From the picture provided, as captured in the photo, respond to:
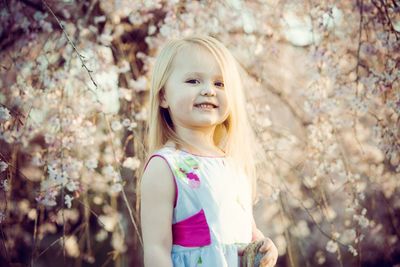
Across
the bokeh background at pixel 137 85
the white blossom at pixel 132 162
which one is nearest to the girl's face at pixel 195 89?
the bokeh background at pixel 137 85

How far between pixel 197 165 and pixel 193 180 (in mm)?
52

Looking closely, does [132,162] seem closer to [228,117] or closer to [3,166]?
[3,166]

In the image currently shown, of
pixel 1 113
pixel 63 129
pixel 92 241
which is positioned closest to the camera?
pixel 1 113

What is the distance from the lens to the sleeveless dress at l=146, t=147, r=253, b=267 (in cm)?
138

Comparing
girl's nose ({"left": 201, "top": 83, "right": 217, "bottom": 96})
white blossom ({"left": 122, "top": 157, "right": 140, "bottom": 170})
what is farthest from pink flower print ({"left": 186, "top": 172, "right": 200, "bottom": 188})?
white blossom ({"left": 122, "top": 157, "right": 140, "bottom": 170})

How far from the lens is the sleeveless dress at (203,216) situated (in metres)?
1.38

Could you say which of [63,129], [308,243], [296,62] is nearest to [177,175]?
[63,129]

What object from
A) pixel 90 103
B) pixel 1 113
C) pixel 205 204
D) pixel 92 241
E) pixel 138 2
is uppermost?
pixel 138 2

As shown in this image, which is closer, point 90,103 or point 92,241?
point 90,103

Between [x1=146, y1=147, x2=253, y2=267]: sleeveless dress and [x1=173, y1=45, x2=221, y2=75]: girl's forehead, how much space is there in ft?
0.73

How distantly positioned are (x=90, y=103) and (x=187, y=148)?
182 centimetres

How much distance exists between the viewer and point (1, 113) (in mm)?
1955

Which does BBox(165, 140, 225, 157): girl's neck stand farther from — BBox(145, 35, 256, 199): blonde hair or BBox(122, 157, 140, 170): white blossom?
BBox(122, 157, 140, 170): white blossom

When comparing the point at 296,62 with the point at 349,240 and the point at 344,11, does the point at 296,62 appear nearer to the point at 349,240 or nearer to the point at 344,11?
the point at 344,11
